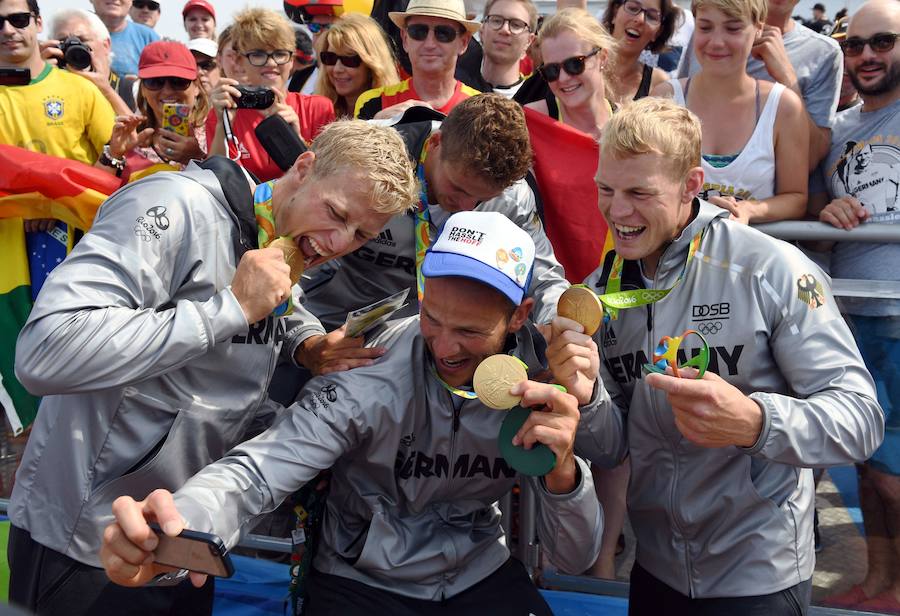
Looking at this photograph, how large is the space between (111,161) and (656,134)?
326 centimetres

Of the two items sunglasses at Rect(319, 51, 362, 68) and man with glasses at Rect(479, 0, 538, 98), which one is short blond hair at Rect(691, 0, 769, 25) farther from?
sunglasses at Rect(319, 51, 362, 68)

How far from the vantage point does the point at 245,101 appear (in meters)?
4.41

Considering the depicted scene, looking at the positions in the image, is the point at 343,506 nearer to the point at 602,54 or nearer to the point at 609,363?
the point at 609,363

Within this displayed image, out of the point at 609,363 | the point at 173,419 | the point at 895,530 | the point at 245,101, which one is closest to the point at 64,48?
the point at 245,101

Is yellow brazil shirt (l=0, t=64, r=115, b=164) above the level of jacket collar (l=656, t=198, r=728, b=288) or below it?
below

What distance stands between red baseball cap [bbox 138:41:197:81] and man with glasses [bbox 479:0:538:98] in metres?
1.66

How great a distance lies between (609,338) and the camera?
9.57 feet

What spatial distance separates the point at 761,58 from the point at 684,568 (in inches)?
107

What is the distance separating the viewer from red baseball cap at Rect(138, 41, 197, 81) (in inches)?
195

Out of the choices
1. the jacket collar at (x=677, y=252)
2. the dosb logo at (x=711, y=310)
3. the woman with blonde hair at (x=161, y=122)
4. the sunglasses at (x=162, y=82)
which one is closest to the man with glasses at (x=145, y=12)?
the woman with blonde hair at (x=161, y=122)

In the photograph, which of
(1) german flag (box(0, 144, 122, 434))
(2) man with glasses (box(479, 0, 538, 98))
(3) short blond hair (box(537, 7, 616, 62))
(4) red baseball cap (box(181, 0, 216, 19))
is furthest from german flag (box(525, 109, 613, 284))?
(4) red baseball cap (box(181, 0, 216, 19))

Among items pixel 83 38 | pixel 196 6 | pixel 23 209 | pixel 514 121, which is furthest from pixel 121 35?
pixel 514 121

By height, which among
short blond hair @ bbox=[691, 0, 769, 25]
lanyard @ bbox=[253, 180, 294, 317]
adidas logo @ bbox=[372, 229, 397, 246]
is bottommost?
Result: adidas logo @ bbox=[372, 229, 397, 246]

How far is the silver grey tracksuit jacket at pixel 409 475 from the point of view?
2.73 metres
